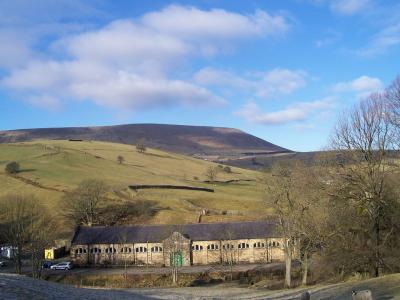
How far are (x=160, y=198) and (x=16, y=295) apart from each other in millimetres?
103840

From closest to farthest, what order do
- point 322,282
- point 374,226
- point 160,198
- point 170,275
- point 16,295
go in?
point 16,295 → point 374,226 → point 322,282 → point 170,275 → point 160,198

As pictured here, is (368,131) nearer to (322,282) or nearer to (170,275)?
(322,282)

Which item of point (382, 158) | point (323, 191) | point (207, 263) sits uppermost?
point (382, 158)

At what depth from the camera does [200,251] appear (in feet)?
283

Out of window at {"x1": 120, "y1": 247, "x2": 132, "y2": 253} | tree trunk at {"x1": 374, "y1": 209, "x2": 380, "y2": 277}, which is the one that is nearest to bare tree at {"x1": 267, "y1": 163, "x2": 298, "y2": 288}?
tree trunk at {"x1": 374, "y1": 209, "x2": 380, "y2": 277}

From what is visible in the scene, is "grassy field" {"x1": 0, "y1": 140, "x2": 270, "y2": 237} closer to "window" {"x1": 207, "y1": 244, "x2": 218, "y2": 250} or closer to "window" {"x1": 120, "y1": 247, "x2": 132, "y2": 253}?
"window" {"x1": 207, "y1": 244, "x2": 218, "y2": 250}

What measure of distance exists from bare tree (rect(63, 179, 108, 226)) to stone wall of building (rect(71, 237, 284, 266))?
68.1 ft

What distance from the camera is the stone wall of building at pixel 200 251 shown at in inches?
3364

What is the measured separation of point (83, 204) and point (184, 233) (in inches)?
1151

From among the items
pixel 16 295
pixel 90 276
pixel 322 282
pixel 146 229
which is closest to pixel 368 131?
pixel 322 282

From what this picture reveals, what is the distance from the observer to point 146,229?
90.7 m

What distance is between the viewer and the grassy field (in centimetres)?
11481

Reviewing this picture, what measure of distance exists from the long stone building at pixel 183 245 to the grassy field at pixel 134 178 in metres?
10.3

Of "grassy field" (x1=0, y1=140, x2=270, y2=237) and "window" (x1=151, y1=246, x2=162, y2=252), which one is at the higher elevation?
"grassy field" (x1=0, y1=140, x2=270, y2=237)
